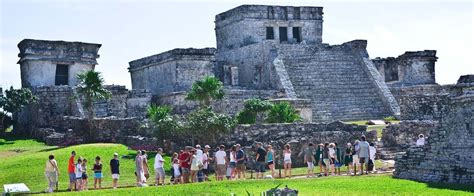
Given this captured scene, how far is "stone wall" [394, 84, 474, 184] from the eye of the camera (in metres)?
18.7

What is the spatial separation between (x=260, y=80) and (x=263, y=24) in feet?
13.6

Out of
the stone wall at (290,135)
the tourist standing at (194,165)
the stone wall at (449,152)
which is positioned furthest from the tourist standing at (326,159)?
the tourist standing at (194,165)

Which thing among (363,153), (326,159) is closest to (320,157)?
(326,159)

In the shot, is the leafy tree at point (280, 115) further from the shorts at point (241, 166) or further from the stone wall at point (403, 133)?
the shorts at point (241, 166)

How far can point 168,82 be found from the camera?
41.0 m

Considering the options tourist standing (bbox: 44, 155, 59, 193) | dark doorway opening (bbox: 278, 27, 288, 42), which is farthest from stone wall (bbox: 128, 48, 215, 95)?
tourist standing (bbox: 44, 155, 59, 193)

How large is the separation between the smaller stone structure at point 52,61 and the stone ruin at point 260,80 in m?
0.05

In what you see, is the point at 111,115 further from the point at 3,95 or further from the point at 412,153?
the point at 412,153

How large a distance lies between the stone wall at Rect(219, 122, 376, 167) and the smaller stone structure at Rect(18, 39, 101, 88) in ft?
50.3

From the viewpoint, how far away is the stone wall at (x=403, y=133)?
27609 millimetres

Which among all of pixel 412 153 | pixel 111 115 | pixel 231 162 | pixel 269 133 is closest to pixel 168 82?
pixel 111 115

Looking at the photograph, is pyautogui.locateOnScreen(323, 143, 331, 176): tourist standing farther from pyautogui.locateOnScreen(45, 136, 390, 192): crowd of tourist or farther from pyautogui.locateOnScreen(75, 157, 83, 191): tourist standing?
pyautogui.locateOnScreen(75, 157, 83, 191): tourist standing

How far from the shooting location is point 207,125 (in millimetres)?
27109

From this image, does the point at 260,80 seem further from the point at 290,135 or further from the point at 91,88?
the point at 290,135
